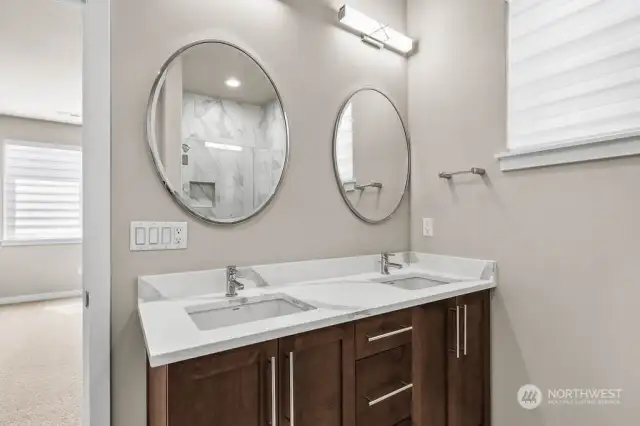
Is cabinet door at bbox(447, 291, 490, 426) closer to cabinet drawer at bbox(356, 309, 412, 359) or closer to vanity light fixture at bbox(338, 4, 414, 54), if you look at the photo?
cabinet drawer at bbox(356, 309, 412, 359)

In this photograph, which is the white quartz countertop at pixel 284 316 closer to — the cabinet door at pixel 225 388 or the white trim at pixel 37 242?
the cabinet door at pixel 225 388

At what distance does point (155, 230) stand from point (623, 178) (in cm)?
188

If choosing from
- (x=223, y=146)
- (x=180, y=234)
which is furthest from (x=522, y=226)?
(x=180, y=234)

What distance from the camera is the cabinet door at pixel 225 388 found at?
2.96 feet

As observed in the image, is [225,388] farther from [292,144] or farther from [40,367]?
[40,367]

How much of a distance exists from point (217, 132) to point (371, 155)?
95cm

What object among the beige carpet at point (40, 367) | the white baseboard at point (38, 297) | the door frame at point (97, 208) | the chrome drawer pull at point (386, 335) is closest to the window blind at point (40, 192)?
the white baseboard at point (38, 297)

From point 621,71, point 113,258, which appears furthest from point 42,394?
point 621,71

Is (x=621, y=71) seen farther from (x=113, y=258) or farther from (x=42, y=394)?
(x=42, y=394)

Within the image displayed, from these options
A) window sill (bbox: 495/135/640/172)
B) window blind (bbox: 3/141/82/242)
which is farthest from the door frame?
window blind (bbox: 3/141/82/242)

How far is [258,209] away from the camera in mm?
1595

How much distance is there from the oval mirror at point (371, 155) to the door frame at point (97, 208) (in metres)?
1.09

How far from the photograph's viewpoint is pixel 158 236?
1349 mm

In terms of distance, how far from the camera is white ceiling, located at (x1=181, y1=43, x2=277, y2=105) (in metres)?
1.45
